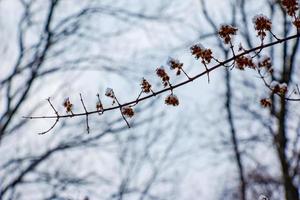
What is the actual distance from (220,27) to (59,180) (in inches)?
377

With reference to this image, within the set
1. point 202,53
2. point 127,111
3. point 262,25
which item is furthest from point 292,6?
point 127,111

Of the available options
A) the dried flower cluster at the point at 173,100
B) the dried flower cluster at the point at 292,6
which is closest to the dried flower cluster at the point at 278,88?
the dried flower cluster at the point at 292,6

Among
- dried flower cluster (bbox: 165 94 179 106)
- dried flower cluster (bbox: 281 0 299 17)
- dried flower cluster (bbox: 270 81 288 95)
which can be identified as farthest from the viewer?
dried flower cluster (bbox: 270 81 288 95)

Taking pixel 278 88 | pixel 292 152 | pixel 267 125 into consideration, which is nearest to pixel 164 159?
pixel 267 125

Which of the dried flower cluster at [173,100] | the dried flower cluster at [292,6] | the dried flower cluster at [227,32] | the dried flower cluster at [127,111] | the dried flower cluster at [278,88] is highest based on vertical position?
the dried flower cluster at [292,6]

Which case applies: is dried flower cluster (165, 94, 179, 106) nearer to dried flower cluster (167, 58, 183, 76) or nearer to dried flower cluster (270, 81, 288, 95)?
dried flower cluster (167, 58, 183, 76)

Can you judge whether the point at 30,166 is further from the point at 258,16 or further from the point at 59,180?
the point at 258,16

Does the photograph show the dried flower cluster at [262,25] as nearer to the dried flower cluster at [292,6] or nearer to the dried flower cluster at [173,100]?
the dried flower cluster at [292,6]

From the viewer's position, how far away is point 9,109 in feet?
37.7

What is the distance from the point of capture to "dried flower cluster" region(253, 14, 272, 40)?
11.2 ft

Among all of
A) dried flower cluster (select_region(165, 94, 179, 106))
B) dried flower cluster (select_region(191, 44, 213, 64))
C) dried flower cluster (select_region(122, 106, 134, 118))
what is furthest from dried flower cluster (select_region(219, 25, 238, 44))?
dried flower cluster (select_region(122, 106, 134, 118))

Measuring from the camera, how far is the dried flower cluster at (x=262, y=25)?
343cm

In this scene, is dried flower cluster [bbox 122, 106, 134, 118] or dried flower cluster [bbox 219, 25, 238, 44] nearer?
dried flower cluster [bbox 219, 25, 238, 44]

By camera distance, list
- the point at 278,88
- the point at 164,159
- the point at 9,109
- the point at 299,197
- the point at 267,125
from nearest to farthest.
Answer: the point at 278,88
the point at 299,197
the point at 9,109
the point at 267,125
the point at 164,159
